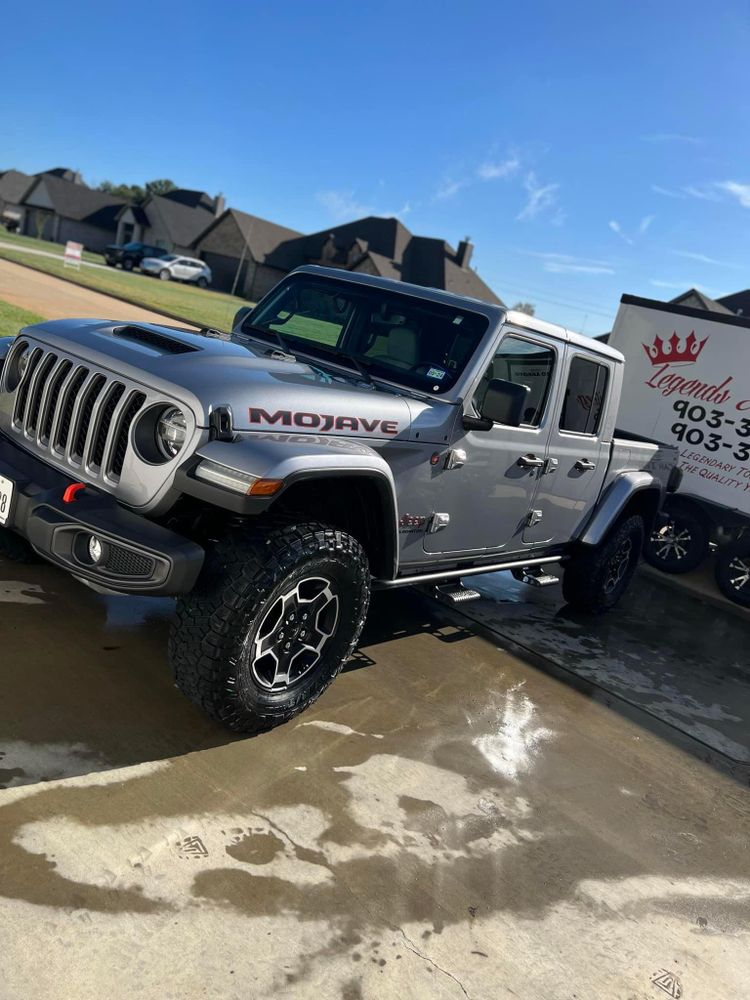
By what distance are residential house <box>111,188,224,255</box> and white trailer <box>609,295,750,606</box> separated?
58149 millimetres

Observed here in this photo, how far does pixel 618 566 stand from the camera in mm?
6625

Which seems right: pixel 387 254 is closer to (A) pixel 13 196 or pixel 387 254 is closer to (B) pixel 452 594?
(A) pixel 13 196

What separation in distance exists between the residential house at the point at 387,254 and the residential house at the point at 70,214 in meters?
20.6

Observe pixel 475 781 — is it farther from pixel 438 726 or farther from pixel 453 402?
pixel 453 402

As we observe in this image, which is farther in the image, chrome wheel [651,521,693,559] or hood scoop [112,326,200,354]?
chrome wheel [651,521,693,559]

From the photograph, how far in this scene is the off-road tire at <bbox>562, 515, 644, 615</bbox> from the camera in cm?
619

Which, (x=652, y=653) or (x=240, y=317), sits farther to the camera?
(x=652, y=653)

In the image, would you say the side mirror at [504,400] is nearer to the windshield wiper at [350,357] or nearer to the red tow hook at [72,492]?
the windshield wiper at [350,357]

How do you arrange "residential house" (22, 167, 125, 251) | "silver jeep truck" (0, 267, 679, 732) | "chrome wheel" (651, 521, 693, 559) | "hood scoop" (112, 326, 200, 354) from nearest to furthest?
1. "silver jeep truck" (0, 267, 679, 732)
2. "hood scoop" (112, 326, 200, 354)
3. "chrome wheel" (651, 521, 693, 559)
4. "residential house" (22, 167, 125, 251)

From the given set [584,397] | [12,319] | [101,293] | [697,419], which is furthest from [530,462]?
[101,293]

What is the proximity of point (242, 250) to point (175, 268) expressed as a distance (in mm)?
10072

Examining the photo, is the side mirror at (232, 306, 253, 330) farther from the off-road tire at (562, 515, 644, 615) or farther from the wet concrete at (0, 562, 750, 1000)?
the off-road tire at (562, 515, 644, 615)

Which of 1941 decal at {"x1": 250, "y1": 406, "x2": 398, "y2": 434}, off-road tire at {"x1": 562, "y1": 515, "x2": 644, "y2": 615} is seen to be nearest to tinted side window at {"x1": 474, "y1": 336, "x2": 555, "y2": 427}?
1941 decal at {"x1": 250, "y1": 406, "x2": 398, "y2": 434}

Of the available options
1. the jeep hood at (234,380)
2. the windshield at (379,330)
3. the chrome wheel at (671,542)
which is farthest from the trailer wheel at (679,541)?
the jeep hood at (234,380)
